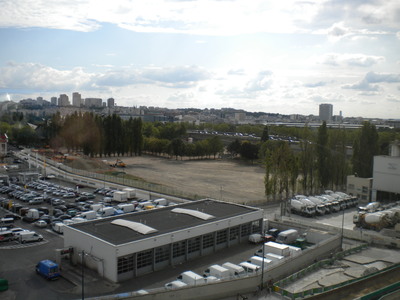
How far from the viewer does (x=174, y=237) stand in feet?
29.7

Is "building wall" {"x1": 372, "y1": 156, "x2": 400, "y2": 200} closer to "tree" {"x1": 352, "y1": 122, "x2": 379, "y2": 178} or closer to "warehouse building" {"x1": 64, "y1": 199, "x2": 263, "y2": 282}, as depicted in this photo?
"tree" {"x1": 352, "y1": 122, "x2": 379, "y2": 178}

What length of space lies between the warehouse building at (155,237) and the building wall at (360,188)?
777 cm

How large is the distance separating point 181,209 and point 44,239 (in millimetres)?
3874

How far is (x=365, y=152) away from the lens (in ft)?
62.7

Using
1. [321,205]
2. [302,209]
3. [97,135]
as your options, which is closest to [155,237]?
[302,209]

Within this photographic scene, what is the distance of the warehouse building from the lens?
8.23 metres

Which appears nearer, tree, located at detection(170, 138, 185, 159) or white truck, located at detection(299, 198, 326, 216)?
white truck, located at detection(299, 198, 326, 216)

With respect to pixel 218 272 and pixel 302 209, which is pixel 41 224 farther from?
pixel 302 209

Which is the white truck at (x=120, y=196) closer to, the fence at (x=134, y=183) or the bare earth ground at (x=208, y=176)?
the fence at (x=134, y=183)

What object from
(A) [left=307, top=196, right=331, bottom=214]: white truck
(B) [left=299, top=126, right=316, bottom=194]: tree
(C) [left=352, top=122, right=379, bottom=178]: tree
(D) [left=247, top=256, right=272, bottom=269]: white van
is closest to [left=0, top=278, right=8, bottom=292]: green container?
(D) [left=247, top=256, right=272, bottom=269]: white van

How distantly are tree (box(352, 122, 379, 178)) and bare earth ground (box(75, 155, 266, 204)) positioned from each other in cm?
496

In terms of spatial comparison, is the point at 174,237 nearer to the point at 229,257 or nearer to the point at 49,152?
the point at 229,257

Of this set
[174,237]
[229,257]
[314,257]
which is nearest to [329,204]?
[314,257]

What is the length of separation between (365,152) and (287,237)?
1020 cm
